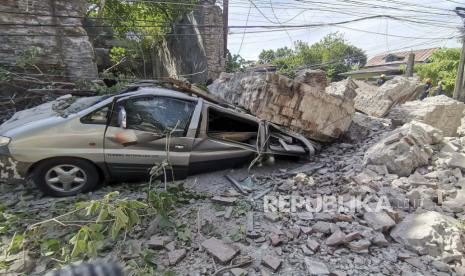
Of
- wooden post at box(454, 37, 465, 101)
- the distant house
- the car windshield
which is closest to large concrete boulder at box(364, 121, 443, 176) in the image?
the car windshield

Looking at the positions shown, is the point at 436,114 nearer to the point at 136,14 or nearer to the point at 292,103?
the point at 292,103

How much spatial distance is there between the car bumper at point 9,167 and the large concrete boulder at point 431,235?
4.36 m

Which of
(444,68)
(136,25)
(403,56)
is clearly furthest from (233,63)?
(403,56)

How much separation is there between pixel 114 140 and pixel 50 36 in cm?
511

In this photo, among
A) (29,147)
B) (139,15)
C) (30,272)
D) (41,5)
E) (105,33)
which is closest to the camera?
(30,272)

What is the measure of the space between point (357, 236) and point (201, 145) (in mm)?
2381

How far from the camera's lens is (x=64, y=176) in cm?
384

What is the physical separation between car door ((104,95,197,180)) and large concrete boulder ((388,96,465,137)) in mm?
4897

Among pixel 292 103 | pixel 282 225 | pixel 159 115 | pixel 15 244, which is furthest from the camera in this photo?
pixel 292 103

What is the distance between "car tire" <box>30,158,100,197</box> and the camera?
378 cm

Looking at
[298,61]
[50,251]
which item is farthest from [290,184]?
[298,61]

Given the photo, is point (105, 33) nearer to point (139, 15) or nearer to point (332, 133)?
point (139, 15)

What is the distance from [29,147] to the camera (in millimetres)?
3639

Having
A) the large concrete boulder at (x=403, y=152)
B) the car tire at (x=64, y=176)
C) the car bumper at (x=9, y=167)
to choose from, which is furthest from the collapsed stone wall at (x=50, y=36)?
the large concrete boulder at (x=403, y=152)
